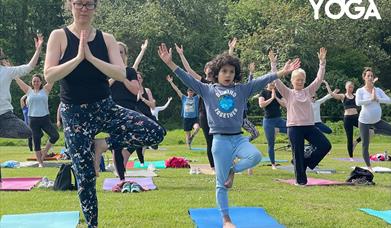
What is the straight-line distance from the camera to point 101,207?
7.18 metres

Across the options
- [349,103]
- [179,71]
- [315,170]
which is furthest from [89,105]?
[349,103]

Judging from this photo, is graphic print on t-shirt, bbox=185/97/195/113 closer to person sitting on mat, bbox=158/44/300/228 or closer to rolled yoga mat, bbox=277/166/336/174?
rolled yoga mat, bbox=277/166/336/174

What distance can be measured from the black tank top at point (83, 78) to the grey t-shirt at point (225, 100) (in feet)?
4.20

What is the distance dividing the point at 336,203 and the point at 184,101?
45.1ft

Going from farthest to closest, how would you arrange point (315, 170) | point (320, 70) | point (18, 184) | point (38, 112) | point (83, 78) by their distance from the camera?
point (38, 112)
point (315, 170)
point (18, 184)
point (320, 70)
point (83, 78)

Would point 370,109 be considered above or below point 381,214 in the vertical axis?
above

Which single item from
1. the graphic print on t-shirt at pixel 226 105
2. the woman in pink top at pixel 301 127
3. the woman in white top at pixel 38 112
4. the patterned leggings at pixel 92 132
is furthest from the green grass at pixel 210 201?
the woman in white top at pixel 38 112

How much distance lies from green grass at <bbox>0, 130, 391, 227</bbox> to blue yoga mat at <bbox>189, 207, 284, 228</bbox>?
139 mm

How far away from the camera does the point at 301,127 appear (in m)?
9.59

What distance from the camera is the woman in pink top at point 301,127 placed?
9531mm

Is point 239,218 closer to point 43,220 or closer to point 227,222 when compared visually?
point 227,222

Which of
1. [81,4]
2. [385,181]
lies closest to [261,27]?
[385,181]

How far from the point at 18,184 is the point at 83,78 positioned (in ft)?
17.7

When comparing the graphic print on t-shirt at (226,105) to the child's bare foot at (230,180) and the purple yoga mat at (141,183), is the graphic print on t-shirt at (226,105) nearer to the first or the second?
the child's bare foot at (230,180)
